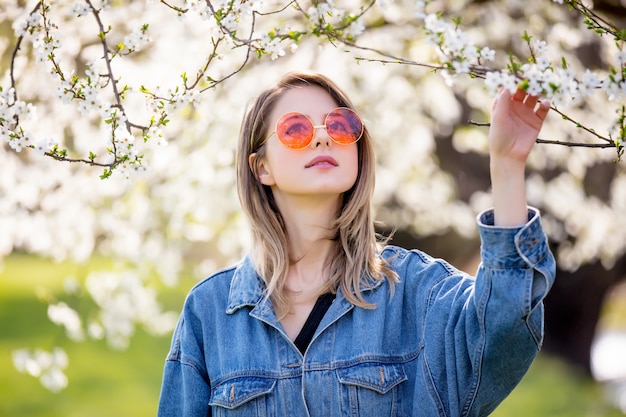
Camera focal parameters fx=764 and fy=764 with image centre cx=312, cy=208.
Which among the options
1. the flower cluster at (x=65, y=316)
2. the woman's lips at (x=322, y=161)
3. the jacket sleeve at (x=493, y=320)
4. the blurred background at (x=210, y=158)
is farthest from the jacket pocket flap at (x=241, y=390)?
the flower cluster at (x=65, y=316)

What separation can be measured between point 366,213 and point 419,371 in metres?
0.58

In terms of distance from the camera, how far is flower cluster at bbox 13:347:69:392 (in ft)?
15.4

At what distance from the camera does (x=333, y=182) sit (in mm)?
2330

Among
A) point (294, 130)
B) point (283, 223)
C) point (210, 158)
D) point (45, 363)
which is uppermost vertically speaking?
point (210, 158)

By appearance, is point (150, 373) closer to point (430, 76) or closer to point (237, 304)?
point (430, 76)

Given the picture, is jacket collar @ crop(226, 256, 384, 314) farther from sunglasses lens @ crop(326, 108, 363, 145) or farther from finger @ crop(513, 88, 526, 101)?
finger @ crop(513, 88, 526, 101)

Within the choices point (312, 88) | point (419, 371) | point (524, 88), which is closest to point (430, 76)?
point (312, 88)

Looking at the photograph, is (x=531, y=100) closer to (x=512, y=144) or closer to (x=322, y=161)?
(x=512, y=144)

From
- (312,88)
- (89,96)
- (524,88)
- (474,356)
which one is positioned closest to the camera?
(524,88)

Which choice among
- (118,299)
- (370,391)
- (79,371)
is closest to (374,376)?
(370,391)

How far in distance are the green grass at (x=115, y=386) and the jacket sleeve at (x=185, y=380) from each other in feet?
10.9

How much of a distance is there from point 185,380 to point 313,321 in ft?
1.44

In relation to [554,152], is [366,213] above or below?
below

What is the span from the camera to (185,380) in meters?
2.37
